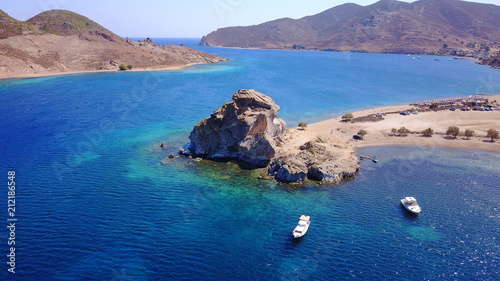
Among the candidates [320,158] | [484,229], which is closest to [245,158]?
[320,158]

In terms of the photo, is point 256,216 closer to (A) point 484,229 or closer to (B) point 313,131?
(A) point 484,229

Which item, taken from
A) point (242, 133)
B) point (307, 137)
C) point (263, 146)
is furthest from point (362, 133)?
point (242, 133)

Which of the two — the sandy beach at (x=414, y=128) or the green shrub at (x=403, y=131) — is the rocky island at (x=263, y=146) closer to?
the sandy beach at (x=414, y=128)

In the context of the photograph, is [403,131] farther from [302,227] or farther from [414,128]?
[302,227]

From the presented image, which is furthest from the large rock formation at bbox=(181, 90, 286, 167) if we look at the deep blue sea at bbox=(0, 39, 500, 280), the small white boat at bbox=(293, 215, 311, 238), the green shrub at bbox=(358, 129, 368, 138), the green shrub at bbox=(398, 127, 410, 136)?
the green shrub at bbox=(398, 127, 410, 136)

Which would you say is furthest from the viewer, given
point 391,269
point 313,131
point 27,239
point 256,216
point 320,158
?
point 313,131

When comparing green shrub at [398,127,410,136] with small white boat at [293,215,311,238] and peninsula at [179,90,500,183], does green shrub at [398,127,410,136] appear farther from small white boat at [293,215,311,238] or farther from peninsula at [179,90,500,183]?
small white boat at [293,215,311,238]
